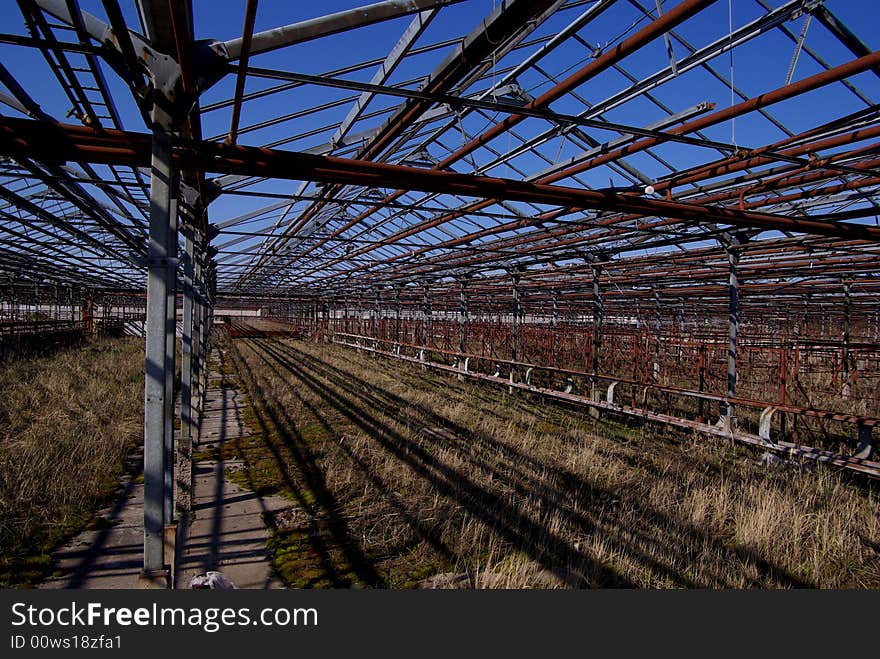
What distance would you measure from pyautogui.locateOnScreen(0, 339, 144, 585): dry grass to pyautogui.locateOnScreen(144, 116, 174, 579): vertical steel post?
1261 millimetres

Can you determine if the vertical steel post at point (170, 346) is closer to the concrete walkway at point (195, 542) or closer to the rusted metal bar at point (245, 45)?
the concrete walkway at point (195, 542)

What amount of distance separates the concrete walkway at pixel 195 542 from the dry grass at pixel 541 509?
244mm

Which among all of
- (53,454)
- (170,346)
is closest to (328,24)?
(170,346)

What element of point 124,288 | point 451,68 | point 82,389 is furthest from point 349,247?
point 124,288

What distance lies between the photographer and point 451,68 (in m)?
3.57

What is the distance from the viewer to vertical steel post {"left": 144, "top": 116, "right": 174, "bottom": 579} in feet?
11.6

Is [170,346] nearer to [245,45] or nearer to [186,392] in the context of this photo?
[245,45]

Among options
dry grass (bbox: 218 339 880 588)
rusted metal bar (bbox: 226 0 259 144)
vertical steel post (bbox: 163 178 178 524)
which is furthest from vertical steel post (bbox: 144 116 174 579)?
dry grass (bbox: 218 339 880 588)

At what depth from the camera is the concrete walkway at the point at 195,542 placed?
13.1ft

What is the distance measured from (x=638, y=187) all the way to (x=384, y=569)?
234 inches

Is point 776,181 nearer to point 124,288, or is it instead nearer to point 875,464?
point 875,464

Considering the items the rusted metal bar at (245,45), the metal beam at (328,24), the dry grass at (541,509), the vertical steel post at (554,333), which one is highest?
the metal beam at (328,24)

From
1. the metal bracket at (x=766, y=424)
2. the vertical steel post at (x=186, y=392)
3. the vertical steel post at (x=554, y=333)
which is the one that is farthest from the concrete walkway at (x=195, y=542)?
the vertical steel post at (x=554, y=333)

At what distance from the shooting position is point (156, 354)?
3.54 m
